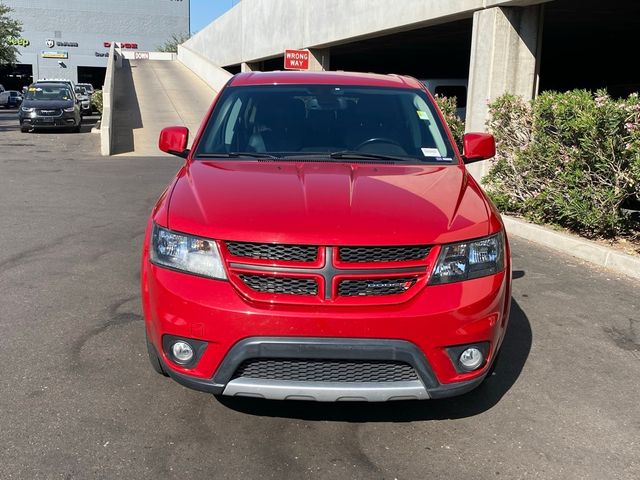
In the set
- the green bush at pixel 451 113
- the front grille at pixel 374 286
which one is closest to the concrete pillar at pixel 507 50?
the green bush at pixel 451 113

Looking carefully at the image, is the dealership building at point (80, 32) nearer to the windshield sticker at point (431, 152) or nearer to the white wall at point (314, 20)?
the white wall at point (314, 20)

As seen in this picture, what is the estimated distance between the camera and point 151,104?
1085 inches

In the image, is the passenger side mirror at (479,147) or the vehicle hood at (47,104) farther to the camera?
the vehicle hood at (47,104)

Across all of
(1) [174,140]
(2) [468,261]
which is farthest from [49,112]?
(2) [468,261]

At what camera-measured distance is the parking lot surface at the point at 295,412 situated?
2934 millimetres

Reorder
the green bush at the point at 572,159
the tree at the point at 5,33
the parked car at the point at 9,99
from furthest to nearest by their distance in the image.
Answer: the parked car at the point at 9,99 → the tree at the point at 5,33 → the green bush at the point at 572,159

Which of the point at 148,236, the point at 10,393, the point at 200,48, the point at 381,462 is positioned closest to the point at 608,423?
the point at 381,462

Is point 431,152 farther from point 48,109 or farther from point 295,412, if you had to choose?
point 48,109

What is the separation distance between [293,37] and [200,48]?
29.5 m

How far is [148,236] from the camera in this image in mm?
3252

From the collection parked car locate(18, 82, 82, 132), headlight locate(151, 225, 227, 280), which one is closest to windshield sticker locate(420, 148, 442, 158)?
headlight locate(151, 225, 227, 280)

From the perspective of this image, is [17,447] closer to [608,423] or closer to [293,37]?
[608,423]

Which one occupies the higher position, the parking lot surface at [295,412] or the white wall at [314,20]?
the white wall at [314,20]

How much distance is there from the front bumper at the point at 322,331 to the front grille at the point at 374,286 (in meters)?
0.07
